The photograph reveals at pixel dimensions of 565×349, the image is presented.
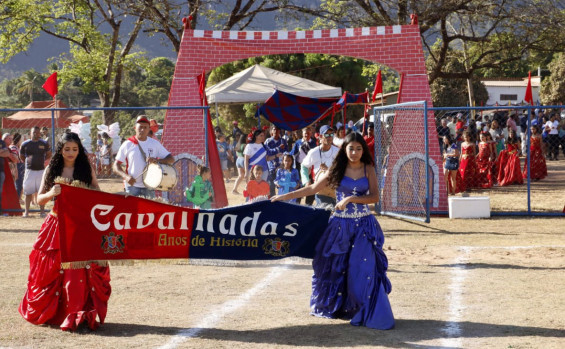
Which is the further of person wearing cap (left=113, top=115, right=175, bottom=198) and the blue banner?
person wearing cap (left=113, top=115, right=175, bottom=198)

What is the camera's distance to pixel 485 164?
21.4 metres

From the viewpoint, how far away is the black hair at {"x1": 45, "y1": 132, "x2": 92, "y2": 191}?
6.91 meters

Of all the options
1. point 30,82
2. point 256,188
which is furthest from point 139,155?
point 30,82

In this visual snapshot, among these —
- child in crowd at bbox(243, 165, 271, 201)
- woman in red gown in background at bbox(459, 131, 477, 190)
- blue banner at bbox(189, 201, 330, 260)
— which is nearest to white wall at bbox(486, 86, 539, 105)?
woman in red gown in background at bbox(459, 131, 477, 190)

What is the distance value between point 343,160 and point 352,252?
857mm

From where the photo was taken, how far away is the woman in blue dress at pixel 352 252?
675 cm

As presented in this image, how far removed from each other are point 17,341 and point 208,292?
8.22ft

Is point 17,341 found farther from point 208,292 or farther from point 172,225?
point 208,292

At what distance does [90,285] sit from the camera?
6625 mm

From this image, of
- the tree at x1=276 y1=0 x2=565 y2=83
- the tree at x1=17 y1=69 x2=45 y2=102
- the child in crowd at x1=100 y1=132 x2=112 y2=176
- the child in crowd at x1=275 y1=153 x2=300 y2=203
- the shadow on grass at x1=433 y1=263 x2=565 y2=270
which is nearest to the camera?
the shadow on grass at x1=433 y1=263 x2=565 y2=270

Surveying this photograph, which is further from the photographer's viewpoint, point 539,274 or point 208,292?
point 539,274

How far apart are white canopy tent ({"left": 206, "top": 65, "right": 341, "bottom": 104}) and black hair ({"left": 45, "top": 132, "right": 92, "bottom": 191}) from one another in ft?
61.4

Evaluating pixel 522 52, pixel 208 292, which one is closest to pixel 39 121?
pixel 522 52

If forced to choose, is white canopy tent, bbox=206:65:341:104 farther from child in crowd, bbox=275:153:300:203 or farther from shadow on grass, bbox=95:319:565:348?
shadow on grass, bbox=95:319:565:348
